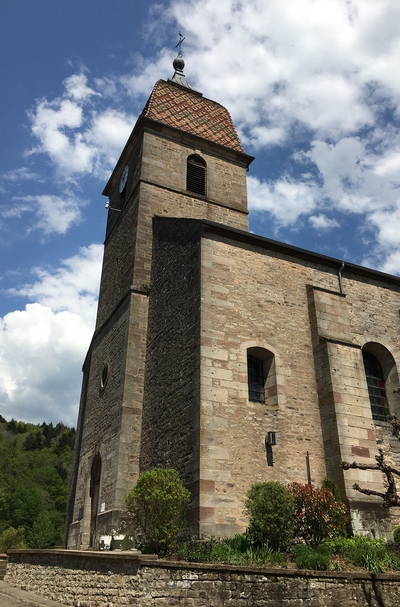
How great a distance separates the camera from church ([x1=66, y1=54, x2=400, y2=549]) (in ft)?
36.4

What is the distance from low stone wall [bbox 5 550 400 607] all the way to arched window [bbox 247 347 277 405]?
4607 millimetres

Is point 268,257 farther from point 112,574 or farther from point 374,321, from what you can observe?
point 112,574

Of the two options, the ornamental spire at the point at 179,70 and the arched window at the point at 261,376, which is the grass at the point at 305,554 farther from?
the ornamental spire at the point at 179,70

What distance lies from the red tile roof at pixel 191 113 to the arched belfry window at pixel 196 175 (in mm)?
1208

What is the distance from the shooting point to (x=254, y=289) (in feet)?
43.9

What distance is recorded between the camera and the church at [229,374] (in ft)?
36.4

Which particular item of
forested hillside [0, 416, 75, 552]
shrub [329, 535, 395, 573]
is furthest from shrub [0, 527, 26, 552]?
shrub [329, 535, 395, 573]

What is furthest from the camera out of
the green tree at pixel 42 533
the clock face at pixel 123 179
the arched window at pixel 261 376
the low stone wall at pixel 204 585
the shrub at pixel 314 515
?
the green tree at pixel 42 533

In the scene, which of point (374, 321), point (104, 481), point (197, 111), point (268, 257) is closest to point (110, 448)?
point (104, 481)

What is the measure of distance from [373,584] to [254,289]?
23.8 ft

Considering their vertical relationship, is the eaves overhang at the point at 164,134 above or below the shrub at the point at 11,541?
above

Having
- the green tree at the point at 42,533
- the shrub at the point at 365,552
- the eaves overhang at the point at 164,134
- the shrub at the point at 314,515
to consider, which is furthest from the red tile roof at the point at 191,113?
the green tree at the point at 42,533

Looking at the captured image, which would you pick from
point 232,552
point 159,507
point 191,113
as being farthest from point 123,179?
point 232,552

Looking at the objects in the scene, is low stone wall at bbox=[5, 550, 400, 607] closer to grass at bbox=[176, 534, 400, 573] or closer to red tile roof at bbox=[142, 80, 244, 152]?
grass at bbox=[176, 534, 400, 573]
